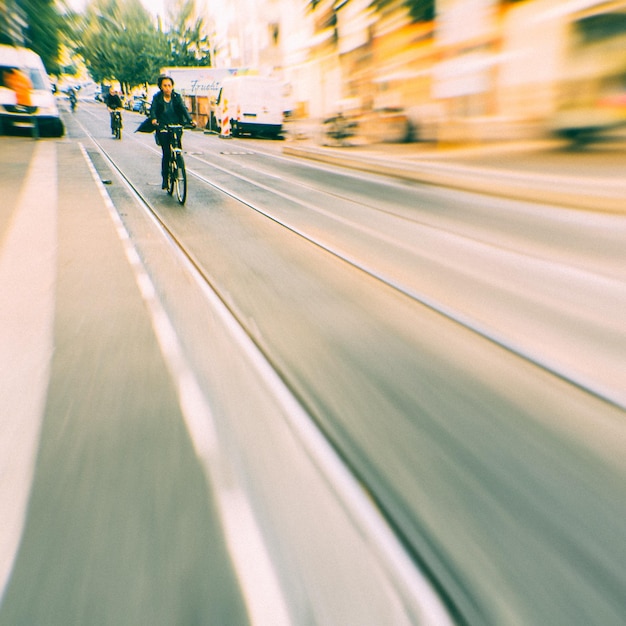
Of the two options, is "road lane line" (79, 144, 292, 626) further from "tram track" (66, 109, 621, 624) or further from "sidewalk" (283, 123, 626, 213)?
"sidewalk" (283, 123, 626, 213)

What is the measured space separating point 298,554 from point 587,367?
2.26 m

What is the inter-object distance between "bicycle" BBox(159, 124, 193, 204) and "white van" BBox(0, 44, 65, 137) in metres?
13.1

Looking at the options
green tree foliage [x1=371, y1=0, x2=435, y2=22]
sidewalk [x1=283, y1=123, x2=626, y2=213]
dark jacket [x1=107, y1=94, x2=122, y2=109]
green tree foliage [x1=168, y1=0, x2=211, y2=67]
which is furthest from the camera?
green tree foliage [x1=168, y1=0, x2=211, y2=67]

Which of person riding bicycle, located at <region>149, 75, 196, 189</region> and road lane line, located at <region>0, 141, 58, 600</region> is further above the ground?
person riding bicycle, located at <region>149, 75, 196, 189</region>

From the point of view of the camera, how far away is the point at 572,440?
263 centimetres

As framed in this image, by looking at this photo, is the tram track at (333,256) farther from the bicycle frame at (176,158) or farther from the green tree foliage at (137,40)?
the green tree foliage at (137,40)

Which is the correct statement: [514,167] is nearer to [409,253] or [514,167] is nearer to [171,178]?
[171,178]

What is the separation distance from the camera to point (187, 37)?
193ft

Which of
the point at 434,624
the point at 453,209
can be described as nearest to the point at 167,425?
the point at 434,624

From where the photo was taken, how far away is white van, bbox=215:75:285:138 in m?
23.4

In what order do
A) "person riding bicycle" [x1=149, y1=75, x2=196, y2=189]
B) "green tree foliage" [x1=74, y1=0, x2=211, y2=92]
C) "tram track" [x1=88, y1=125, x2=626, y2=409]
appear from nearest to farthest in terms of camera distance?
1. "tram track" [x1=88, y1=125, x2=626, y2=409]
2. "person riding bicycle" [x1=149, y1=75, x2=196, y2=189]
3. "green tree foliage" [x1=74, y1=0, x2=211, y2=92]

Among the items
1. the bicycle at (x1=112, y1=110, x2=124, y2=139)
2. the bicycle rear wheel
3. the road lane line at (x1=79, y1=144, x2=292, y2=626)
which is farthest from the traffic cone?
the road lane line at (x1=79, y1=144, x2=292, y2=626)

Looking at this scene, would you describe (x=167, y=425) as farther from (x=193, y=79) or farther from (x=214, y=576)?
(x=193, y=79)

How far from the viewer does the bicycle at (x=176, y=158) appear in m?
8.92
